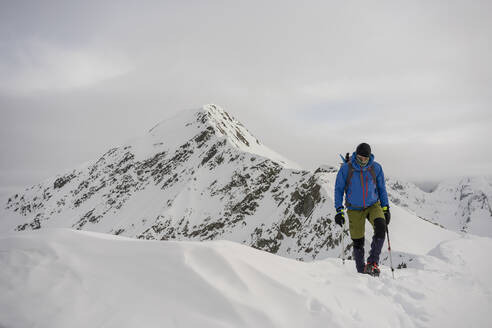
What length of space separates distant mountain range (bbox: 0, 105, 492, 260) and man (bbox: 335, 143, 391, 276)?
1713cm

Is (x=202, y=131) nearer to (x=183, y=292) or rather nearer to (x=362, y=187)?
(x=362, y=187)

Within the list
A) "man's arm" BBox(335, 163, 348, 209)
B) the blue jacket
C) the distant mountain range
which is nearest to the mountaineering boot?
the blue jacket

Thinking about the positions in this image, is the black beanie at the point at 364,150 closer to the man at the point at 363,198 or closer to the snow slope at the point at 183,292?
the man at the point at 363,198

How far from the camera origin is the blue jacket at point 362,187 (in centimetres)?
595

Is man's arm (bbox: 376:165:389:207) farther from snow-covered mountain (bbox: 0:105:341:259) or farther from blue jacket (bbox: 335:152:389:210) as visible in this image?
snow-covered mountain (bbox: 0:105:341:259)

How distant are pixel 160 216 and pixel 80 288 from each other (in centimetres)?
4845

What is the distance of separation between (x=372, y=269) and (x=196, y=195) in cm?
4943

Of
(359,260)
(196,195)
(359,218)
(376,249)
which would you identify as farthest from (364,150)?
(196,195)

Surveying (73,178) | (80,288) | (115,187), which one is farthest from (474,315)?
(73,178)

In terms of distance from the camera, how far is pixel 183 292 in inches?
115

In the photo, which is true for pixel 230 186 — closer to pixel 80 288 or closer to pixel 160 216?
pixel 160 216

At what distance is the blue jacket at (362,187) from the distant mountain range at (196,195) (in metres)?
17.4

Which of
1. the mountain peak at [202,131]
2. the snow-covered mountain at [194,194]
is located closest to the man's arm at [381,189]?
the snow-covered mountain at [194,194]

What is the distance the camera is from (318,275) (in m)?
4.56
